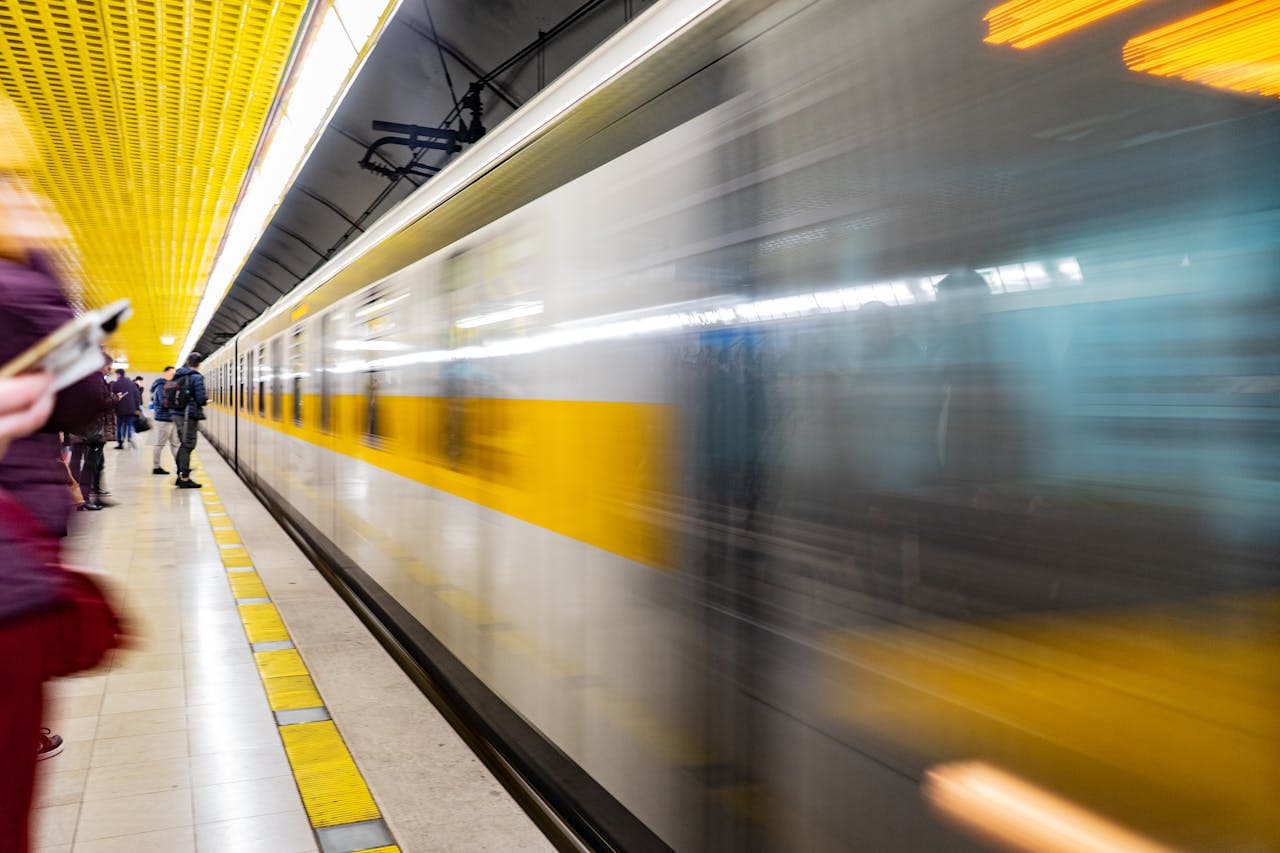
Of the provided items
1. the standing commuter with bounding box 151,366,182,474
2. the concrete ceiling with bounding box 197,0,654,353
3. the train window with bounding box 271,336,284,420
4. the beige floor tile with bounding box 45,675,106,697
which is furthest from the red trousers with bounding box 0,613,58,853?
the standing commuter with bounding box 151,366,182,474

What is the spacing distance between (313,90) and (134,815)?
13.6 ft

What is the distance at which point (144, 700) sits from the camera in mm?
4266

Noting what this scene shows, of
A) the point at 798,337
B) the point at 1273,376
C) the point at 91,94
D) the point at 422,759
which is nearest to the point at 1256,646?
the point at 1273,376

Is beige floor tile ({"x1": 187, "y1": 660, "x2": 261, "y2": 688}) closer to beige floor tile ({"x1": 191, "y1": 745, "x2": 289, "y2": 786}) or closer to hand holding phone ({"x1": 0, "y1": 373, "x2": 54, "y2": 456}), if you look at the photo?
beige floor tile ({"x1": 191, "y1": 745, "x2": 289, "y2": 786})

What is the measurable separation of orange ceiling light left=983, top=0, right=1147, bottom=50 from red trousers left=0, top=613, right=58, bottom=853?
1718 millimetres

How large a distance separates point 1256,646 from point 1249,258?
439mm

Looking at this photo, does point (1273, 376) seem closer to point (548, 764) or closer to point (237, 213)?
point (548, 764)

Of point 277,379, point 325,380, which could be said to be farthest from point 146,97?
point 277,379

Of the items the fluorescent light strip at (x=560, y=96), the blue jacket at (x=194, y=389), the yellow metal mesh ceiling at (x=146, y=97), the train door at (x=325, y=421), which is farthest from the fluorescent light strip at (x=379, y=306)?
the blue jacket at (x=194, y=389)

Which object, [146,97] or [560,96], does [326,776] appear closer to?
[560,96]

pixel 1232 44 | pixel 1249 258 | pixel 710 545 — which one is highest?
pixel 1232 44

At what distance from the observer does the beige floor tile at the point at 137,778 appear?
326cm

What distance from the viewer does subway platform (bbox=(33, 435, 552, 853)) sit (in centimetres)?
292

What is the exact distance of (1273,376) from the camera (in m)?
0.99
